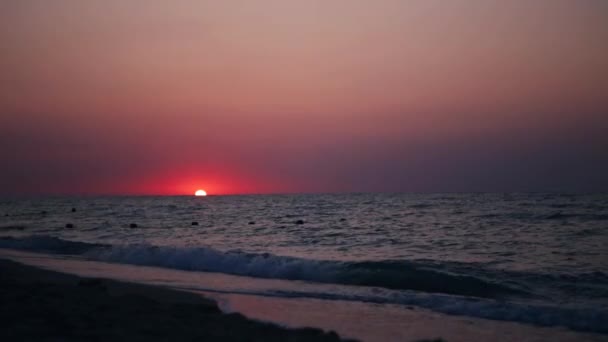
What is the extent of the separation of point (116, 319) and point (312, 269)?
10.9m

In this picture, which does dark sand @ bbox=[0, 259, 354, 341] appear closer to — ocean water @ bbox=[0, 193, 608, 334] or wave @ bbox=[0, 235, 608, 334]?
ocean water @ bbox=[0, 193, 608, 334]

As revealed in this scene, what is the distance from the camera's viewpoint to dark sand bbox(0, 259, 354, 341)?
899cm

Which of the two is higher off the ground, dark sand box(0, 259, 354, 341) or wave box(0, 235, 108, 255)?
dark sand box(0, 259, 354, 341)

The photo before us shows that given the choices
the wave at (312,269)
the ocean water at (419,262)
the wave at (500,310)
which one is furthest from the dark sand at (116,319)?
the wave at (312,269)

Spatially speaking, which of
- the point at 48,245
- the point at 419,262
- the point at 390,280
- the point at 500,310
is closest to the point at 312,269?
the point at 390,280

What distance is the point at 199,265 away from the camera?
22938 mm

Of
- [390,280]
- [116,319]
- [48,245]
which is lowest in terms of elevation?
[390,280]

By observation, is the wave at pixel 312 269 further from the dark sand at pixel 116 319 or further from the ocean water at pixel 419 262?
the dark sand at pixel 116 319

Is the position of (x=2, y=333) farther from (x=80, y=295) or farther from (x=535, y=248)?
(x=535, y=248)

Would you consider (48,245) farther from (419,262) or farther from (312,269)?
(419,262)

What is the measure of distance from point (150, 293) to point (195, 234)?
23.8 meters

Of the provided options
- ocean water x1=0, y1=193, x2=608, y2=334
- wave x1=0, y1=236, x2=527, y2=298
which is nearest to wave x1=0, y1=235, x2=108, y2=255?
ocean water x1=0, y1=193, x2=608, y2=334

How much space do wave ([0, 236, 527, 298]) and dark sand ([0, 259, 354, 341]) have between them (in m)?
6.81

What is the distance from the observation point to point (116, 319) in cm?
1011
